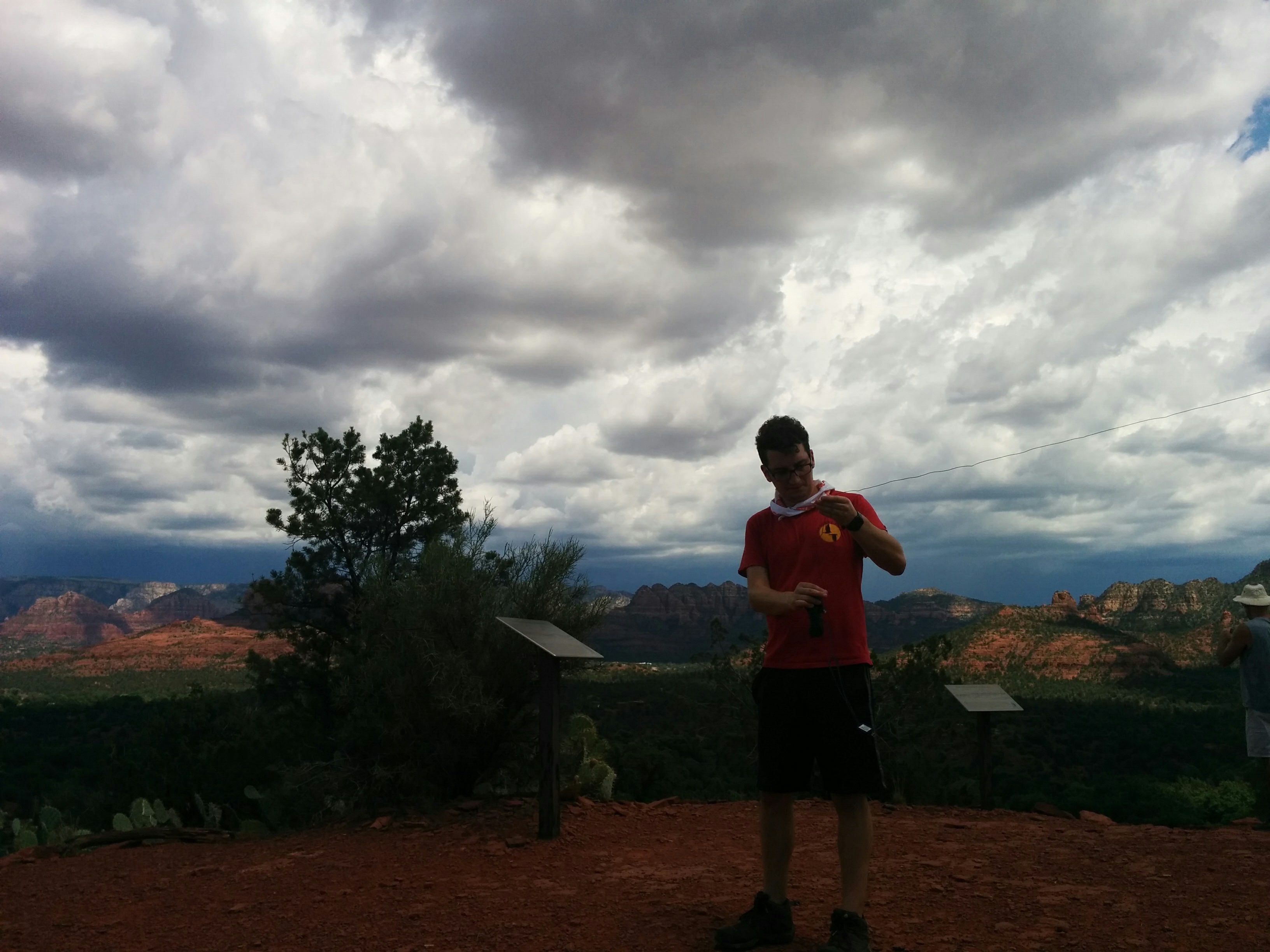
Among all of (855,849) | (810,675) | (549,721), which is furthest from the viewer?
(549,721)

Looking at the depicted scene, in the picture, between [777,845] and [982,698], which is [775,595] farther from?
[982,698]

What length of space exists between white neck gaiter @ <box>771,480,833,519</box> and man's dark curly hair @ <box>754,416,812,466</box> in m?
0.17

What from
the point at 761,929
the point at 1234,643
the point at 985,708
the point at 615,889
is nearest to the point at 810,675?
the point at 761,929

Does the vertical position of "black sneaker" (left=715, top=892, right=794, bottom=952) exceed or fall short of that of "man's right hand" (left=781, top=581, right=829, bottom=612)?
it falls short

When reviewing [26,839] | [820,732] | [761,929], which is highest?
[820,732]

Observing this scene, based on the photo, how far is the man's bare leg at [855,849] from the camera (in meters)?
3.55

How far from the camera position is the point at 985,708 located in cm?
901

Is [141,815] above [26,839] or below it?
above

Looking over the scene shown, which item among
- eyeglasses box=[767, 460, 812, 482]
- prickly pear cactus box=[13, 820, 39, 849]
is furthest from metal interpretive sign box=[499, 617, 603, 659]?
prickly pear cactus box=[13, 820, 39, 849]

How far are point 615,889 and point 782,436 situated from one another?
2.74 metres

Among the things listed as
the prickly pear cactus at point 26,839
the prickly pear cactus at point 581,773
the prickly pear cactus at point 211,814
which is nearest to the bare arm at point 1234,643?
the prickly pear cactus at point 581,773

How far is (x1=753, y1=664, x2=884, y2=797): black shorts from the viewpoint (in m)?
3.56

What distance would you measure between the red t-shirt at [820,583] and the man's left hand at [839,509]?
0.09m

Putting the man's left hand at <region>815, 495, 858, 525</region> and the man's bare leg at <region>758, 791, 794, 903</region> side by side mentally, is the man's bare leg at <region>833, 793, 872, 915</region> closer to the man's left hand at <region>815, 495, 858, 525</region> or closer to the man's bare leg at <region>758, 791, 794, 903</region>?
the man's bare leg at <region>758, 791, 794, 903</region>
